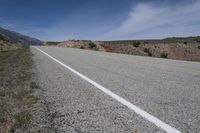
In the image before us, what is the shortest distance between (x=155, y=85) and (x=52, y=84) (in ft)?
9.90

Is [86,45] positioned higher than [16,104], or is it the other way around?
[86,45]

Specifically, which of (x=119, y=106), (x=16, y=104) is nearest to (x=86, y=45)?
(x=16, y=104)

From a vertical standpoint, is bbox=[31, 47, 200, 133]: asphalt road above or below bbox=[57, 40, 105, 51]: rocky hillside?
below

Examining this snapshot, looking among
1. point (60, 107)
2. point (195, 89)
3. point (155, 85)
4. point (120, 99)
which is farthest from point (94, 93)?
point (195, 89)

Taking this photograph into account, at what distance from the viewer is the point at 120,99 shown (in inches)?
232

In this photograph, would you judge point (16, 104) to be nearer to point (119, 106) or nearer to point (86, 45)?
point (119, 106)

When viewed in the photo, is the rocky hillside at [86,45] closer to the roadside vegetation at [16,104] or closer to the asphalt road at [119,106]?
the roadside vegetation at [16,104]

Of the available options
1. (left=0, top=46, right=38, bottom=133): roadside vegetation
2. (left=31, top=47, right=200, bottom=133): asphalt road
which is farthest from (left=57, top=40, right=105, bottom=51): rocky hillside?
(left=31, top=47, right=200, bottom=133): asphalt road

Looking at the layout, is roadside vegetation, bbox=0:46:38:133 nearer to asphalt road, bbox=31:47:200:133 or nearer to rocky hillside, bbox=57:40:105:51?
asphalt road, bbox=31:47:200:133

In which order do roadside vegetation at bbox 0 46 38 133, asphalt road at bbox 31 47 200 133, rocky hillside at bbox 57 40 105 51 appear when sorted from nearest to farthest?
asphalt road at bbox 31 47 200 133
roadside vegetation at bbox 0 46 38 133
rocky hillside at bbox 57 40 105 51

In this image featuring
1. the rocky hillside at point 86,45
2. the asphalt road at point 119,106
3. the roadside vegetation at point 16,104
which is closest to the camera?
the asphalt road at point 119,106

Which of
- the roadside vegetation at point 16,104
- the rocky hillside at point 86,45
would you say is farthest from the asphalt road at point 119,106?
the rocky hillside at point 86,45

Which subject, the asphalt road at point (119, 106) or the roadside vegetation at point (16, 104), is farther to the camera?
the roadside vegetation at point (16, 104)

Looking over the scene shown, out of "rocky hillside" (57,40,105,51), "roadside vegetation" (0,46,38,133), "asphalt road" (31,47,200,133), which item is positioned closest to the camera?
"asphalt road" (31,47,200,133)
